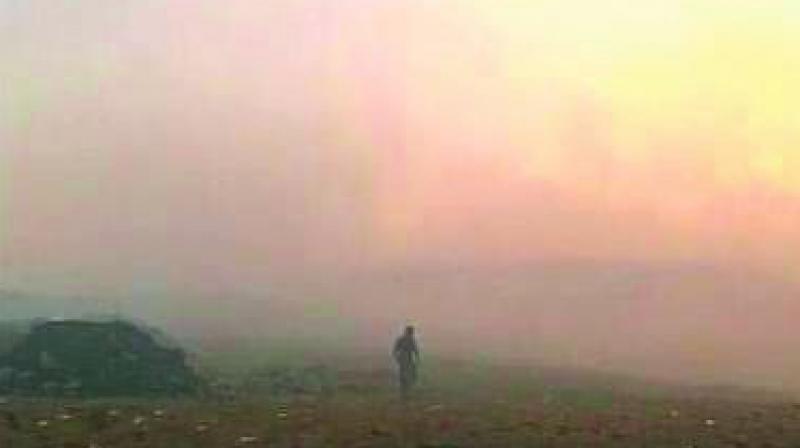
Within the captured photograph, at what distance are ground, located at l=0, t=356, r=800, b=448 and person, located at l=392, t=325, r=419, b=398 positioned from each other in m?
5.94

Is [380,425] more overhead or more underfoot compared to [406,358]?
more underfoot

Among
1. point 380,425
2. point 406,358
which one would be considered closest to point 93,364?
point 406,358

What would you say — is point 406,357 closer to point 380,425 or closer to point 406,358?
point 406,358

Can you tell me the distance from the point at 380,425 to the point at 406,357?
17080 mm

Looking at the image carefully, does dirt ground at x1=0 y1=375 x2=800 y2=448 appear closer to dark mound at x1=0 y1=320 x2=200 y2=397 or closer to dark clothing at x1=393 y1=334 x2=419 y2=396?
dark clothing at x1=393 y1=334 x2=419 y2=396

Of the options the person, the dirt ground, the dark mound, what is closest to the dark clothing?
the person

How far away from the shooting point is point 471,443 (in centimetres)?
3725

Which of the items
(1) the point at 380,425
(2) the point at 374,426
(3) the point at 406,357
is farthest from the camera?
(3) the point at 406,357

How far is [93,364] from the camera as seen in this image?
60.7m

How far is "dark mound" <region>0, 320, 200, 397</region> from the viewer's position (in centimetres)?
5856

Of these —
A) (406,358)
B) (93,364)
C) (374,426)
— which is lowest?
(374,426)

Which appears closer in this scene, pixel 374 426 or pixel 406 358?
Answer: pixel 374 426

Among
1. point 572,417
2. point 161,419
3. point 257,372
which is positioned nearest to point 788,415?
point 572,417

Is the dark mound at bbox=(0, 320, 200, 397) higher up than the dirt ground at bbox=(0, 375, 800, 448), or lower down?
higher up
